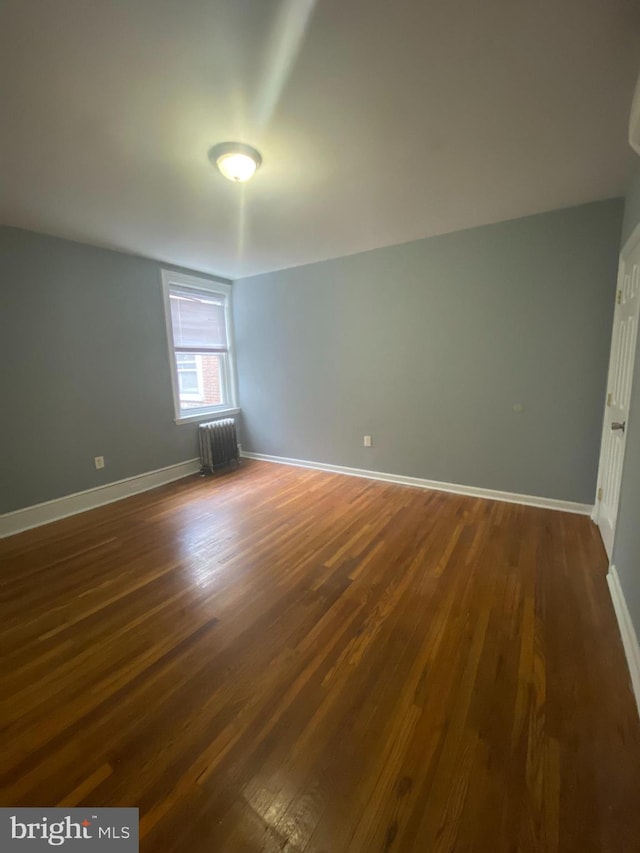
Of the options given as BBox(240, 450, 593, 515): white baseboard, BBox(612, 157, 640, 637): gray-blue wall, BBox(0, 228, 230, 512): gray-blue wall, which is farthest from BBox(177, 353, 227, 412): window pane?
BBox(612, 157, 640, 637): gray-blue wall

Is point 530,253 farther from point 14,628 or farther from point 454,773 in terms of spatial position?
point 14,628

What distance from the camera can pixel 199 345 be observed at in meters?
4.46

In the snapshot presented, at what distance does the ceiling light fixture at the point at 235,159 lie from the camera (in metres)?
1.86

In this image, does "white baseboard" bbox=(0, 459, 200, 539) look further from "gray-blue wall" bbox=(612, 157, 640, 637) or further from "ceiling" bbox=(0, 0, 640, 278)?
"gray-blue wall" bbox=(612, 157, 640, 637)

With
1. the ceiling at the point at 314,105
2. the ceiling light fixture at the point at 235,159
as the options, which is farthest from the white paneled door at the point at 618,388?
the ceiling light fixture at the point at 235,159

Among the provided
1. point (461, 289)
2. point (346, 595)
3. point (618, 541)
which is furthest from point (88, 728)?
point (461, 289)

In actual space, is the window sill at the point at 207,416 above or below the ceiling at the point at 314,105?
below

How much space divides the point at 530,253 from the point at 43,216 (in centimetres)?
385

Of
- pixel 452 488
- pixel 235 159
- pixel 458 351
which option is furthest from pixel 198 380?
pixel 452 488

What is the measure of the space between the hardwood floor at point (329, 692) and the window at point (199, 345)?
2205 mm

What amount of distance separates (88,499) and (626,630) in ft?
13.5

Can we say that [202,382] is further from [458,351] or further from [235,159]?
[458,351]

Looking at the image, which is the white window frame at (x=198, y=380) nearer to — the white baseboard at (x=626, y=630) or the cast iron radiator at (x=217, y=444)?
the cast iron radiator at (x=217, y=444)

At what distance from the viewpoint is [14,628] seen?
1852 millimetres
